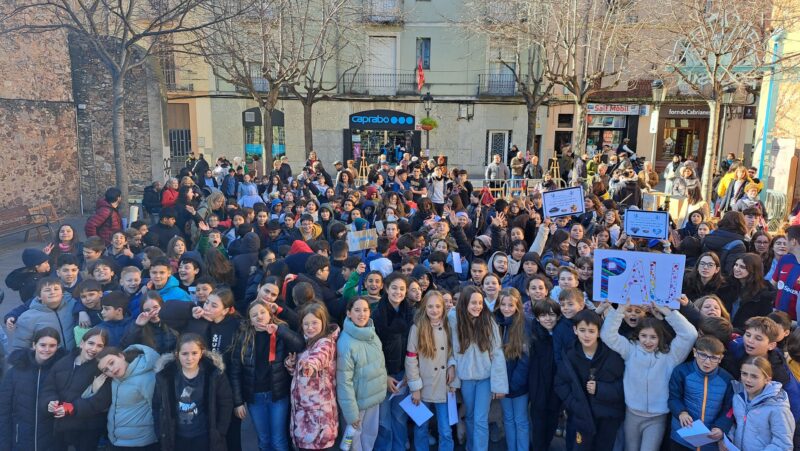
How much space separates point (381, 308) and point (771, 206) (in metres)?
11.5

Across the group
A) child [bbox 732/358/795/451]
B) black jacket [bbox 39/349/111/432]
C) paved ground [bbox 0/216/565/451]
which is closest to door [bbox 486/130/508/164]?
paved ground [bbox 0/216/565/451]

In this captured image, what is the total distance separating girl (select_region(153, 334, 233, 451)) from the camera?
3812 millimetres

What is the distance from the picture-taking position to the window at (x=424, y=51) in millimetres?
26250

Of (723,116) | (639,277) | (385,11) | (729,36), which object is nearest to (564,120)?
(385,11)

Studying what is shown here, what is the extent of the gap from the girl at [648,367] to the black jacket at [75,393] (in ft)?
11.8

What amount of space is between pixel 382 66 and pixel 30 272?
22328 mm

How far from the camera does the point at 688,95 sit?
26.6 m

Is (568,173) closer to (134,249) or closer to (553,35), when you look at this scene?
(553,35)

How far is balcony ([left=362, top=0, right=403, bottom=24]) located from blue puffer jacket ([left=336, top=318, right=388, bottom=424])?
23.2m

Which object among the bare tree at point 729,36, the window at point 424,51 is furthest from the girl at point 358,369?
the window at point 424,51

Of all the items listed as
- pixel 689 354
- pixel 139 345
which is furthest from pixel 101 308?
pixel 689 354

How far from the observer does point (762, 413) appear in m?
3.38

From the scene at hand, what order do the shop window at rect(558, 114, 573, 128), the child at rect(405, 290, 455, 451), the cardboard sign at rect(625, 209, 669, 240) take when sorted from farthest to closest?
the shop window at rect(558, 114, 573, 128) → the cardboard sign at rect(625, 209, 669, 240) → the child at rect(405, 290, 455, 451)

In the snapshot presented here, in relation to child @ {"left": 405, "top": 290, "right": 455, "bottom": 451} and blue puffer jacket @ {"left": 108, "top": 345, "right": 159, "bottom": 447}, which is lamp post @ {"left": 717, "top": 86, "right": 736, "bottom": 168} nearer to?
child @ {"left": 405, "top": 290, "right": 455, "bottom": 451}
